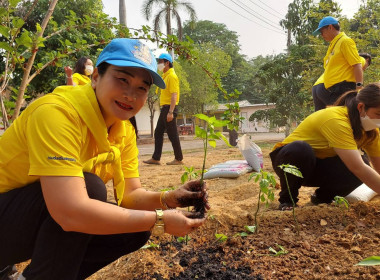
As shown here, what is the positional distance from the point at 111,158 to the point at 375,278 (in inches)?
47.4

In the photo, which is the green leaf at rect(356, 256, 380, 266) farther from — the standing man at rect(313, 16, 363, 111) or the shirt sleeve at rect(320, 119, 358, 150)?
the standing man at rect(313, 16, 363, 111)

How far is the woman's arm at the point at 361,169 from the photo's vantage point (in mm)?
1941

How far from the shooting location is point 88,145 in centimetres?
124

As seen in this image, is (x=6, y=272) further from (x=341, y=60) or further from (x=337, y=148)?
(x=341, y=60)

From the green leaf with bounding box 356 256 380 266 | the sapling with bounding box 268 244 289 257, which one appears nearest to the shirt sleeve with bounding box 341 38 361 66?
the sapling with bounding box 268 244 289 257

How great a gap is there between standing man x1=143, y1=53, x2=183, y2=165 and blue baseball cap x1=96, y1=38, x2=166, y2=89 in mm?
3695

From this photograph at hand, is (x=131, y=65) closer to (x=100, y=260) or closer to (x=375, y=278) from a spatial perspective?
(x=100, y=260)

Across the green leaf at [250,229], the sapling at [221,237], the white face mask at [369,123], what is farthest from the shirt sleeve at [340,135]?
the sapling at [221,237]

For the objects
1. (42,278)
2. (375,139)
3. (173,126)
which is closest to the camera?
(42,278)

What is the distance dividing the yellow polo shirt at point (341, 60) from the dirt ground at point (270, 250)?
1882mm

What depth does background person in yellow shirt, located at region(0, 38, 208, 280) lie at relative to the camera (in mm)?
1015

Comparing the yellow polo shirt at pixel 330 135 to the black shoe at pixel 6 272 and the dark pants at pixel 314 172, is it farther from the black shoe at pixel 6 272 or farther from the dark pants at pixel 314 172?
the black shoe at pixel 6 272

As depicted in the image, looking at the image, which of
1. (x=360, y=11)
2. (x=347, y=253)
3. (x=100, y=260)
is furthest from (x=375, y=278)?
(x=360, y=11)

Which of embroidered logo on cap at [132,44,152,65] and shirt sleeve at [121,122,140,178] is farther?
shirt sleeve at [121,122,140,178]
